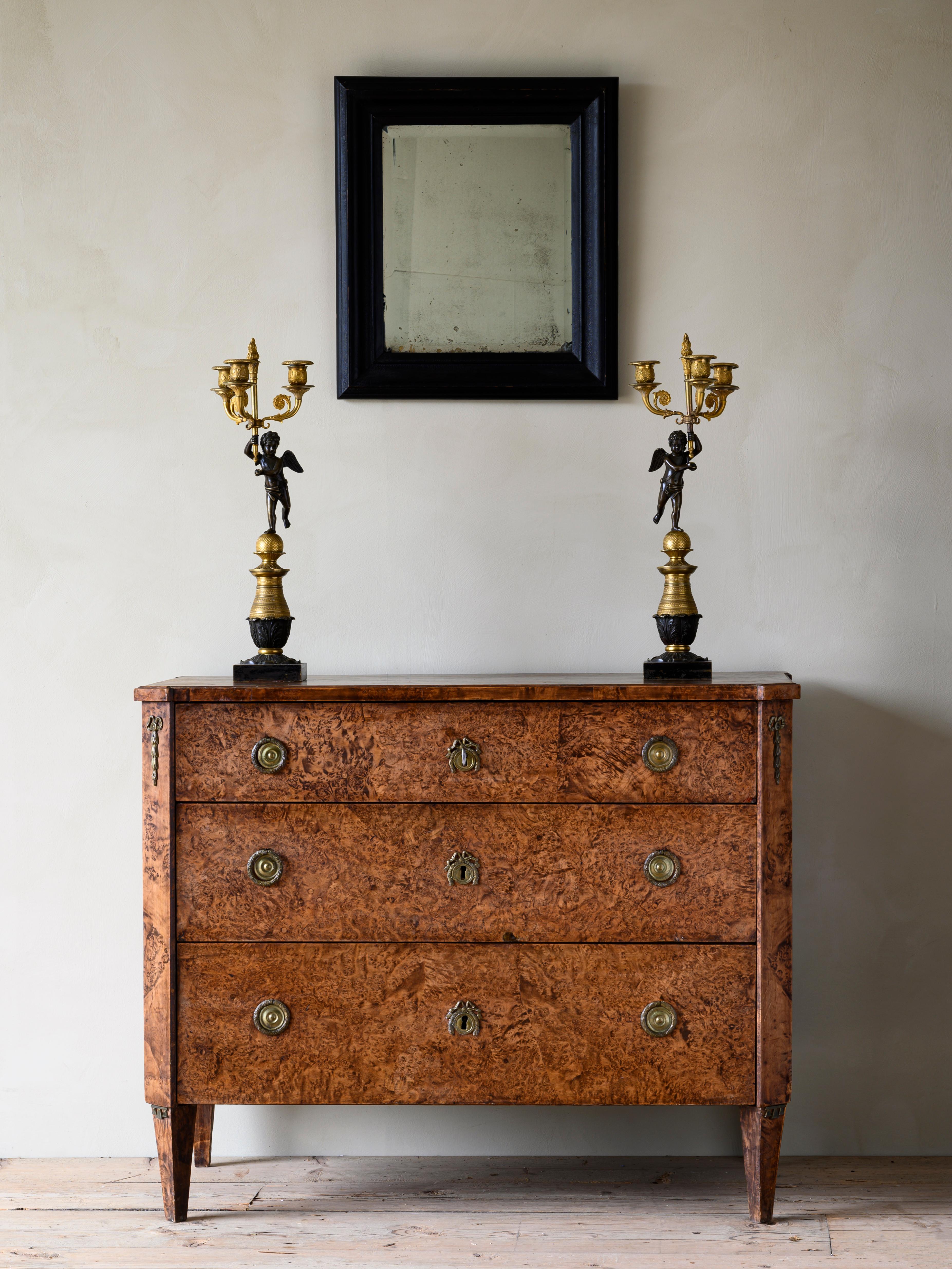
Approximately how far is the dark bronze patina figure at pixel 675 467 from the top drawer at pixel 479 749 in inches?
18.9

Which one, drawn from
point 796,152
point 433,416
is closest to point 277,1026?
point 433,416

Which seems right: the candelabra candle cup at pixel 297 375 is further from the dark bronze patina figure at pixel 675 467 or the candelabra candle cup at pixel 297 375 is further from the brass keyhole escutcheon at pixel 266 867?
the brass keyhole escutcheon at pixel 266 867

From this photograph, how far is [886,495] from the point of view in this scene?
2430mm

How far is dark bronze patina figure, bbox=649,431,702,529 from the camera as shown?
2166 millimetres

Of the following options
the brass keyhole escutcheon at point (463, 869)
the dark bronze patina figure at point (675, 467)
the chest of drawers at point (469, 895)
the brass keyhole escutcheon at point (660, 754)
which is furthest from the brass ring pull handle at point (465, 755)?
the dark bronze patina figure at point (675, 467)

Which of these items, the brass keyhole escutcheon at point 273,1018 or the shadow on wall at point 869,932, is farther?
the shadow on wall at point 869,932

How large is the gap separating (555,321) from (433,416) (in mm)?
360

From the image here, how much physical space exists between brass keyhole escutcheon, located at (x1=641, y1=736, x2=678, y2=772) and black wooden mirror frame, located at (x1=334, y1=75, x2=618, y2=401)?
894mm

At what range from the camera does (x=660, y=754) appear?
193 centimetres

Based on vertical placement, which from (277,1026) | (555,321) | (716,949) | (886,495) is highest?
(555,321)

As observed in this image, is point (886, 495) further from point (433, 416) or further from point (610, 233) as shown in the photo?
point (433, 416)

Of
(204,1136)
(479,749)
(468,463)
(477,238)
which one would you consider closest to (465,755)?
(479,749)

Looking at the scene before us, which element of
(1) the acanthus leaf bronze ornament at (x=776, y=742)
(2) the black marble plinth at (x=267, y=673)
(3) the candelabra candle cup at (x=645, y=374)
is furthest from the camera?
(3) the candelabra candle cup at (x=645, y=374)

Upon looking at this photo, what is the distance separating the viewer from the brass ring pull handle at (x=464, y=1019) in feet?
6.33
